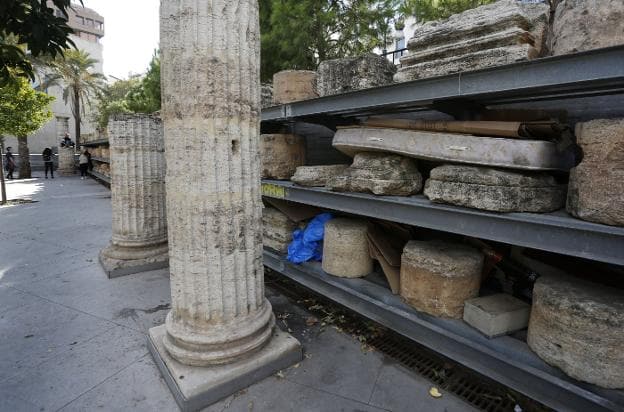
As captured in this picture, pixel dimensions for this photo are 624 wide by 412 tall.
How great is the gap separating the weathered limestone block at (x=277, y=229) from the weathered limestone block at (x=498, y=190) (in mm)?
1983

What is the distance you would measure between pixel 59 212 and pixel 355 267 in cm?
866

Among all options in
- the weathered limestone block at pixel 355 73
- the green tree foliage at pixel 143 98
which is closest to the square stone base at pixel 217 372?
the weathered limestone block at pixel 355 73

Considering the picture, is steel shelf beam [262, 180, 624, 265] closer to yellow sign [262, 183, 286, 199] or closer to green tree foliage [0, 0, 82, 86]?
yellow sign [262, 183, 286, 199]

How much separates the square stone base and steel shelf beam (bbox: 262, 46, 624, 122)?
202 cm

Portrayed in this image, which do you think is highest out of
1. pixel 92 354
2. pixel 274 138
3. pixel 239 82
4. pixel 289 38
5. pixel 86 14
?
pixel 86 14

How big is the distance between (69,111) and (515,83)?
3867cm

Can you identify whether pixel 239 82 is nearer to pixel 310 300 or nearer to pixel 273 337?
pixel 273 337

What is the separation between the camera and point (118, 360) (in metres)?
2.61

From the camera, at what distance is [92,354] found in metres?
2.68

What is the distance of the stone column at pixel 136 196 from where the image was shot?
4352 mm

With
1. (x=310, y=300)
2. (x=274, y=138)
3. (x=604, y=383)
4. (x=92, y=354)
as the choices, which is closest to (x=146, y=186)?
(x=274, y=138)

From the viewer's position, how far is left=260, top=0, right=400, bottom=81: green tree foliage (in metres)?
7.25

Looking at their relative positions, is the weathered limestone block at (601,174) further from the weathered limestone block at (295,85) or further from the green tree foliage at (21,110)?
the green tree foliage at (21,110)

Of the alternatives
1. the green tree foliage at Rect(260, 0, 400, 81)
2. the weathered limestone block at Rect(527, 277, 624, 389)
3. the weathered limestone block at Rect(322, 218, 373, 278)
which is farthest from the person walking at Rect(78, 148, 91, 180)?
the weathered limestone block at Rect(527, 277, 624, 389)
